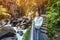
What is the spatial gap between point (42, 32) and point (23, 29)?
32cm

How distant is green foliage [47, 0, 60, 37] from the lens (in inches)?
180

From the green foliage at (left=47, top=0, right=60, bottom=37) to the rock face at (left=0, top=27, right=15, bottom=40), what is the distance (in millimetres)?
603

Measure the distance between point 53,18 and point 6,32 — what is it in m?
0.81

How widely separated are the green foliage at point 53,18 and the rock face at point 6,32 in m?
0.60

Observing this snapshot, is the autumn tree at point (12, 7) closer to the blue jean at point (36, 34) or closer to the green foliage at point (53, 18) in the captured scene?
the blue jean at point (36, 34)

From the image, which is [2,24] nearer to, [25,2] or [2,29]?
[2,29]

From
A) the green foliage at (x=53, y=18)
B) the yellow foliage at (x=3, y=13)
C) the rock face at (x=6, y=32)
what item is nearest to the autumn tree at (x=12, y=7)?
the yellow foliage at (x=3, y=13)

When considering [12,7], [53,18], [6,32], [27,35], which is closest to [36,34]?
[27,35]

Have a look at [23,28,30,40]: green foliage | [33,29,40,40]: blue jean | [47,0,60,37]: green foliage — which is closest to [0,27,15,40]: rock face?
[23,28,30,40]: green foliage

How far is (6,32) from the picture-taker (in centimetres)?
459

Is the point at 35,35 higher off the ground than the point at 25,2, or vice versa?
the point at 25,2

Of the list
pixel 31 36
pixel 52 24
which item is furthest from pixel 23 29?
pixel 52 24

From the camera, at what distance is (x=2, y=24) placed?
180 inches

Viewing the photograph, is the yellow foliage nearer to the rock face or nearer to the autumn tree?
the autumn tree
